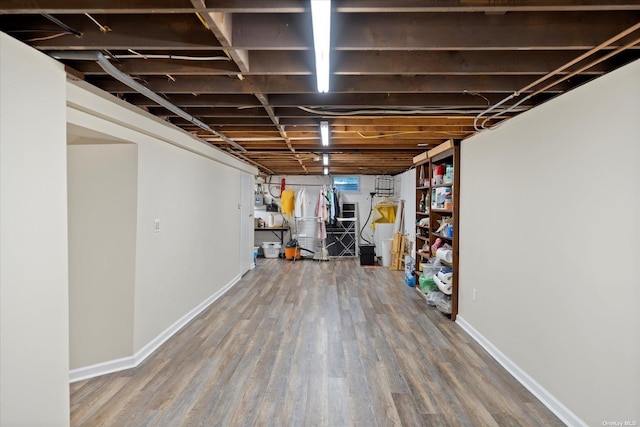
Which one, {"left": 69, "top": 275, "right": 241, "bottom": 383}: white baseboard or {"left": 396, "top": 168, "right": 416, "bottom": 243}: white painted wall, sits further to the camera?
{"left": 396, "top": 168, "right": 416, "bottom": 243}: white painted wall

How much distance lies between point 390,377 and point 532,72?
7.71 ft

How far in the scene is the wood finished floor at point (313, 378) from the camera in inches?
87.0

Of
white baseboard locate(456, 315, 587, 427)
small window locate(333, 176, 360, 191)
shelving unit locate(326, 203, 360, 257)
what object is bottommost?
white baseboard locate(456, 315, 587, 427)

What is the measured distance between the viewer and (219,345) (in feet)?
10.9

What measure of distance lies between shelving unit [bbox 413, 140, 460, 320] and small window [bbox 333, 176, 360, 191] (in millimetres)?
3542

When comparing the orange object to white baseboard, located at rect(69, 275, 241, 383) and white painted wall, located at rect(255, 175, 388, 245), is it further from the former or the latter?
white baseboard, located at rect(69, 275, 241, 383)

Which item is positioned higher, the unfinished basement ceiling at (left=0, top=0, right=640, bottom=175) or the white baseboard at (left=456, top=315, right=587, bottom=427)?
the unfinished basement ceiling at (left=0, top=0, right=640, bottom=175)

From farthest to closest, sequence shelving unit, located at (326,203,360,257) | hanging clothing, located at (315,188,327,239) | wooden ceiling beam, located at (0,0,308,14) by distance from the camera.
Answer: shelving unit, located at (326,203,360,257)
hanging clothing, located at (315,188,327,239)
wooden ceiling beam, located at (0,0,308,14)

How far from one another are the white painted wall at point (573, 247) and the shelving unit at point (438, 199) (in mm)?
809

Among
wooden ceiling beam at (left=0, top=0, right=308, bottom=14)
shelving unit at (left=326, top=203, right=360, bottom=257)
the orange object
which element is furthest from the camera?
shelving unit at (left=326, top=203, right=360, bottom=257)

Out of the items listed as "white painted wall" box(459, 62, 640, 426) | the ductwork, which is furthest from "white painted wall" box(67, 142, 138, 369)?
"white painted wall" box(459, 62, 640, 426)

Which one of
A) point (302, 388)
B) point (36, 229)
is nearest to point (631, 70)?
point (302, 388)

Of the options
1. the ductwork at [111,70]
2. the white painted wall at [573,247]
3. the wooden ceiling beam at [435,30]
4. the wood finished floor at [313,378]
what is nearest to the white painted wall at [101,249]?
the wood finished floor at [313,378]

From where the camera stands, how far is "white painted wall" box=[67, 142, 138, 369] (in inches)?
106
